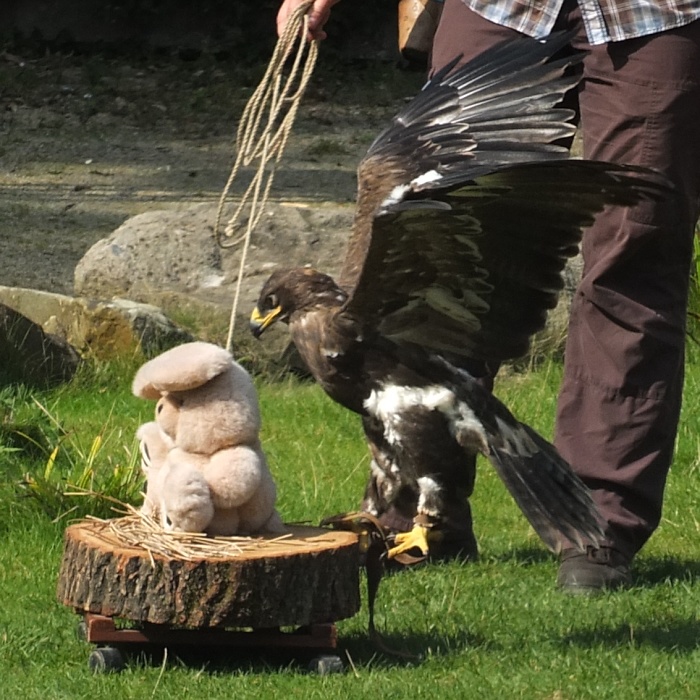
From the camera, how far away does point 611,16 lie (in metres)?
4.28

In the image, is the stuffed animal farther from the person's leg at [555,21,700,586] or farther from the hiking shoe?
the person's leg at [555,21,700,586]

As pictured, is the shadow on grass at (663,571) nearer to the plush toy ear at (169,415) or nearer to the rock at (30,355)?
the plush toy ear at (169,415)

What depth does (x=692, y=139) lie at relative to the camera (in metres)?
4.31

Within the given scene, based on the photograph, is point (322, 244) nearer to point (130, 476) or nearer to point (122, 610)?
point (130, 476)

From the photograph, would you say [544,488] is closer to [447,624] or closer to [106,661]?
[447,624]

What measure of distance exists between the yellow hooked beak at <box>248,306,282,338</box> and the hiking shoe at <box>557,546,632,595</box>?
1076 millimetres

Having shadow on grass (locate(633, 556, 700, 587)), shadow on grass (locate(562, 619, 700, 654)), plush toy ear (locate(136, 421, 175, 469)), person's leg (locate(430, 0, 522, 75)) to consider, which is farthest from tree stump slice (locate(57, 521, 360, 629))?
person's leg (locate(430, 0, 522, 75))

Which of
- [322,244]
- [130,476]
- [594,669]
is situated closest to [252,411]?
[594,669]

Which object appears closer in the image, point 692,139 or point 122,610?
point 122,610

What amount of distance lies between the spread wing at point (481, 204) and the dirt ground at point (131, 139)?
4.92 m

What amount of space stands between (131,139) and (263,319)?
968 cm

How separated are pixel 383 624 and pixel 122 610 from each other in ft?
2.72

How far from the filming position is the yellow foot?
4.34 meters

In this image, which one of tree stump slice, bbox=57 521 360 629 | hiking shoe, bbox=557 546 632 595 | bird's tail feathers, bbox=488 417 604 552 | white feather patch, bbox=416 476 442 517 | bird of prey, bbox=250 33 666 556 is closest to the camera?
tree stump slice, bbox=57 521 360 629
